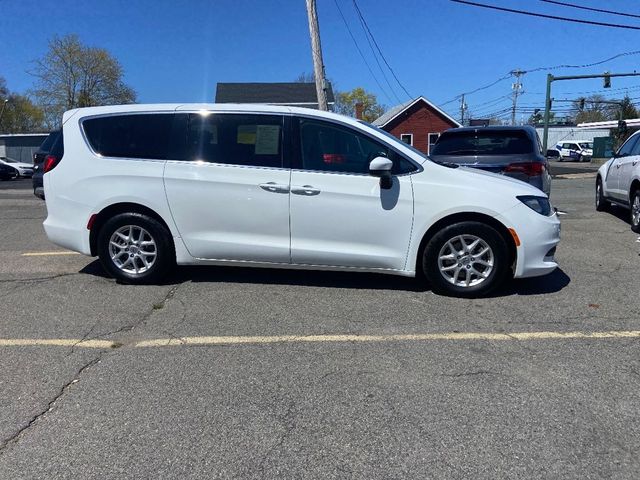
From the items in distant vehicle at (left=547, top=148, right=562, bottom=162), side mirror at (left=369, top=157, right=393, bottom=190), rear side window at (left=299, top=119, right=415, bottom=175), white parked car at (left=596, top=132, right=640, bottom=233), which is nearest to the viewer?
side mirror at (left=369, top=157, right=393, bottom=190)

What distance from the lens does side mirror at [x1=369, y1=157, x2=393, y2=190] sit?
492cm

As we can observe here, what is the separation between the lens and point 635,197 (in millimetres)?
8859

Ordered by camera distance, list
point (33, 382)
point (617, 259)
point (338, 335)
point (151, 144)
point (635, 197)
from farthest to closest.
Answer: point (635, 197)
point (617, 259)
point (151, 144)
point (338, 335)
point (33, 382)

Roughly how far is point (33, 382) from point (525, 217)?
4.25 meters

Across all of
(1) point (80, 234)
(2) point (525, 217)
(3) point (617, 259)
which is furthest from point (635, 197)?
(1) point (80, 234)

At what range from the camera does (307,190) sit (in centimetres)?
512

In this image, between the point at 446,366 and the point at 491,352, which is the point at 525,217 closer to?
the point at 491,352

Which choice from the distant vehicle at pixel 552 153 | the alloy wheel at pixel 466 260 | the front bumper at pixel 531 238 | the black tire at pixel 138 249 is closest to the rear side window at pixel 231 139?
the black tire at pixel 138 249

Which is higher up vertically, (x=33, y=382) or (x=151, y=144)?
(x=151, y=144)

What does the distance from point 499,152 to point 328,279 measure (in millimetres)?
3570

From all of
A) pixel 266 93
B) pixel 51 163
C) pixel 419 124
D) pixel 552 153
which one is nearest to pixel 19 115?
pixel 266 93

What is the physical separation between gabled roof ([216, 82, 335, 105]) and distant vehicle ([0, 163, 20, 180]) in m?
19.7

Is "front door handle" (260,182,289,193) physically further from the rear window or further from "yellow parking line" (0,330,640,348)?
the rear window

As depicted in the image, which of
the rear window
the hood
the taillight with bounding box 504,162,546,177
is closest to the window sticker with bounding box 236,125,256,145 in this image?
the hood
